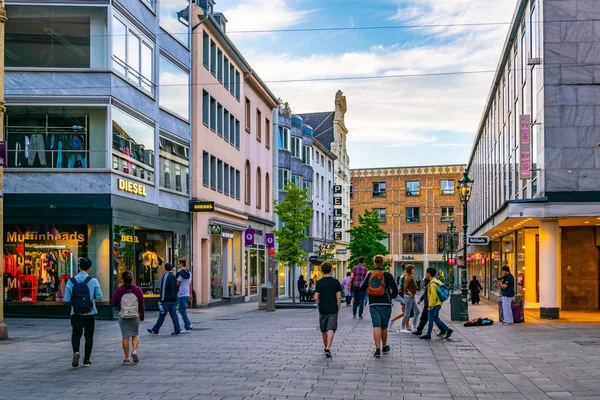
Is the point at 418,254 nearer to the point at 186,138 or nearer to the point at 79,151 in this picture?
the point at 186,138

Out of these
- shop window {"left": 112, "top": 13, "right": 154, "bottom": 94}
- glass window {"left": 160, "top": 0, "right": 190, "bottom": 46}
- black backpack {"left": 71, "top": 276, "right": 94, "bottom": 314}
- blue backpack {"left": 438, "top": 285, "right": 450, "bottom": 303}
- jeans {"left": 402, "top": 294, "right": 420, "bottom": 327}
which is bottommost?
jeans {"left": 402, "top": 294, "right": 420, "bottom": 327}

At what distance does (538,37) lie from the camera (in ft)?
82.4

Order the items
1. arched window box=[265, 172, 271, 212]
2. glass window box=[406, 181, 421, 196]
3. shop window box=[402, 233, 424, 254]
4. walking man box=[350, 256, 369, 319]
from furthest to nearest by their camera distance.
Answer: glass window box=[406, 181, 421, 196], shop window box=[402, 233, 424, 254], arched window box=[265, 172, 271, 212], walking man box=[350, 256, 369, 319]

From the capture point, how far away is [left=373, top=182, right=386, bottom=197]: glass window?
313 ft

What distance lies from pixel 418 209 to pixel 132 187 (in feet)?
230

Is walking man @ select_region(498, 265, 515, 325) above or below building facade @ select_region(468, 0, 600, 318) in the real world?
below

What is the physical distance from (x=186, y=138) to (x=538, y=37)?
1489cm

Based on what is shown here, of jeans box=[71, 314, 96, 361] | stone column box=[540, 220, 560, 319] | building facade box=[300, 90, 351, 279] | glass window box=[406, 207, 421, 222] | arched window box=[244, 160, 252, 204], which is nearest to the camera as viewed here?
jeans box=[71, 314, 96, 361]

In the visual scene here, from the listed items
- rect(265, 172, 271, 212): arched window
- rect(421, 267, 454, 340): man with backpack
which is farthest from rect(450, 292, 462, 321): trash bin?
rect(265, 172, 271, 212): arched window

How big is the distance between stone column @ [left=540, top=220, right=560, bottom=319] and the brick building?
68.1m

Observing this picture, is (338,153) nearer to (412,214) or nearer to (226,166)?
(412,214)

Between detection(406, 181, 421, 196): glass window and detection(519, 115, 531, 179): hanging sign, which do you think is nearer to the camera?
detection(519, 115, 531, 179): hanging sign

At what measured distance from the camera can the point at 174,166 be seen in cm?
3212

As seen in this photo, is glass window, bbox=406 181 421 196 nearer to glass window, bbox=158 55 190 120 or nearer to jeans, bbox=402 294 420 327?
glass window, bbox=158 55 190 120
